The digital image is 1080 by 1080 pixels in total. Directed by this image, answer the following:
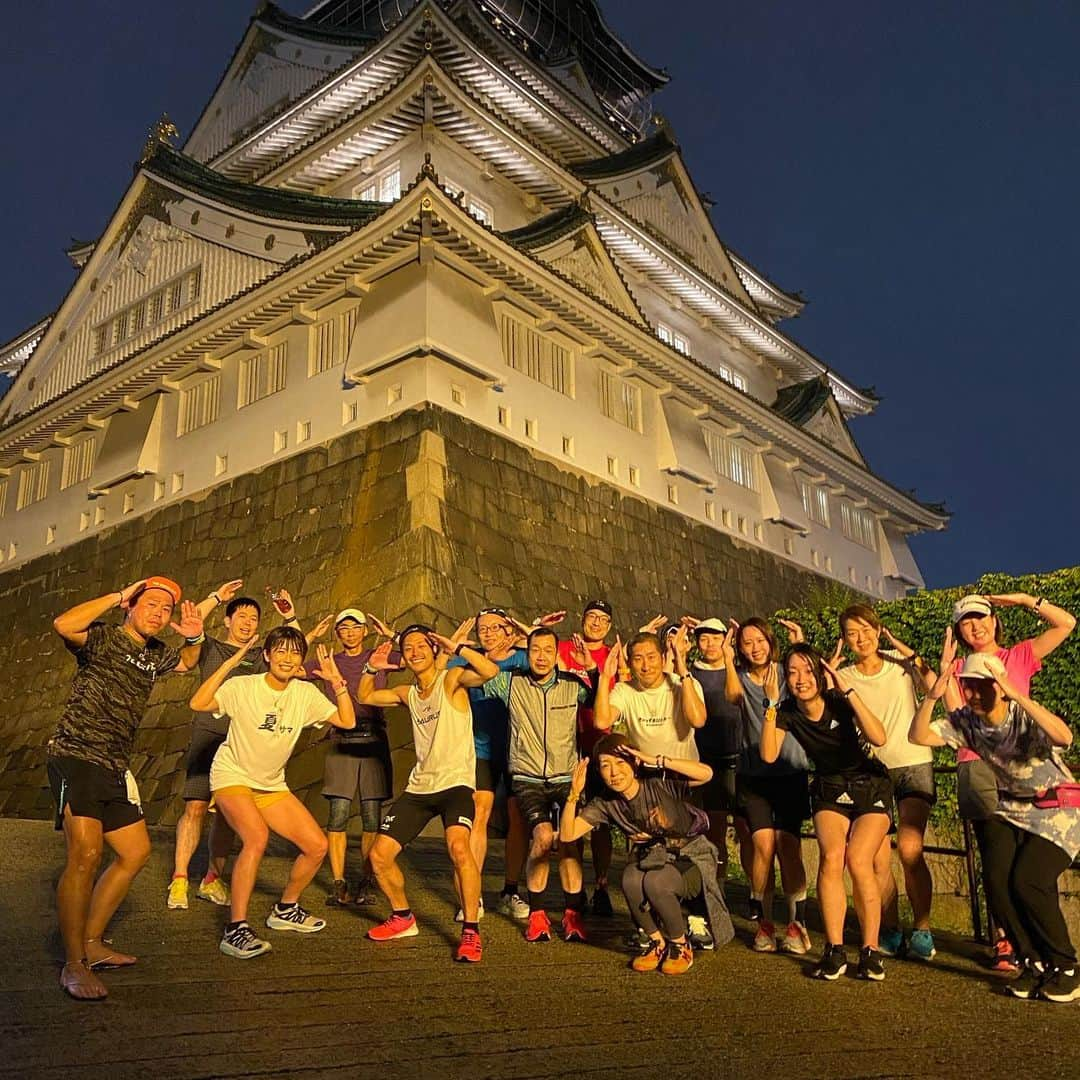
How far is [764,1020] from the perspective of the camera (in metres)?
4.49

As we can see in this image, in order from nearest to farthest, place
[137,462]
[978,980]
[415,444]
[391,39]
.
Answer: [978,980] → [415,444] → [137,462] → [391,39]

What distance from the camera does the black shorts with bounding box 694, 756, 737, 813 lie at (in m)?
6.72

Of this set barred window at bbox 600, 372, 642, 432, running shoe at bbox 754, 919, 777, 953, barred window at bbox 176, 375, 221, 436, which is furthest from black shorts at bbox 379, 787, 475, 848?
barred window at bbox 176, 375, 221, 436

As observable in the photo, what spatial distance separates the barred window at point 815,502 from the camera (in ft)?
74.4

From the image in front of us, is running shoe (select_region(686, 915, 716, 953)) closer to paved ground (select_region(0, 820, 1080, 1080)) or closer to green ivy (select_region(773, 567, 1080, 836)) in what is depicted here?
paved ground (select_region(0, 820, 1080, 1080))

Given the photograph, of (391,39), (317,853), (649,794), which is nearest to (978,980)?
(649,794)

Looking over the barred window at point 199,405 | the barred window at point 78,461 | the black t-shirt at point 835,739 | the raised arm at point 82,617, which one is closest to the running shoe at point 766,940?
the black t-shirt at point 835,739

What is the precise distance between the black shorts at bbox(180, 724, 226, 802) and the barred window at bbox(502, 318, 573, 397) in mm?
10307

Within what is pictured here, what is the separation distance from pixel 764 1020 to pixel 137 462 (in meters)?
16.0

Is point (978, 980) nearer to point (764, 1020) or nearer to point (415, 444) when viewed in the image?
point (764, 1020)

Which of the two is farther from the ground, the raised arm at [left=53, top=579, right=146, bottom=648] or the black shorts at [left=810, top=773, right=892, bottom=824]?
the raised arm at [left=53, top=579, right=146, bottom=648]

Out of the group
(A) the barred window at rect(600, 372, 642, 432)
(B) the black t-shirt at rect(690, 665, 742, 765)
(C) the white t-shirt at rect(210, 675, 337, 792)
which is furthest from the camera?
(A) the barred window at rect(600, 372, 642, 432)

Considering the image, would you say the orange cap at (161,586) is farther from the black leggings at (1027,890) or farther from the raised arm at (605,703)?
the black leggings at (1027,890)

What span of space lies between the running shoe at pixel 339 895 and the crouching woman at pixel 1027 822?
3853 millimetres
